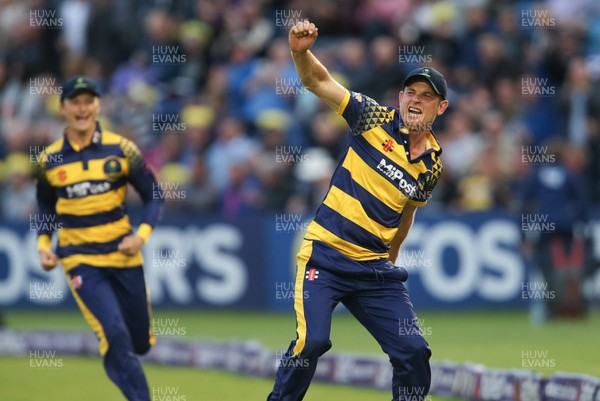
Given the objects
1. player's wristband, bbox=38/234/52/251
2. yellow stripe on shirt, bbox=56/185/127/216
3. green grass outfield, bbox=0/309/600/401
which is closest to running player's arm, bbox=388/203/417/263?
green grass outfield, bbox=0/309/600/401

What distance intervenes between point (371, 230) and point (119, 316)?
266cm

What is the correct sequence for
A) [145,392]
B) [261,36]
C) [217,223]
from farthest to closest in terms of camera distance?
[261,36] → [217,223] → [145,392]

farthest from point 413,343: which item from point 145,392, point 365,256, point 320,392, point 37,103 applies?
point 37,103

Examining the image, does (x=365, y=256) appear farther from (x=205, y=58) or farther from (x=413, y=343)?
(x=205, y=58)

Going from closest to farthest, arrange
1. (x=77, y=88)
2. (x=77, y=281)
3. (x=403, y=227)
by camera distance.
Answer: (x=403, y=227) < (x=77, y=281) < (x=77, y=88)

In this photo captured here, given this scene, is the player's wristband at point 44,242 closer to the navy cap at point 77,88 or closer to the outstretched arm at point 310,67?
the navy cap at point 77,88

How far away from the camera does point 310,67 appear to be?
8883 millimetres

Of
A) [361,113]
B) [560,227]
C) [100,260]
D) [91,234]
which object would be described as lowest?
[100,260]

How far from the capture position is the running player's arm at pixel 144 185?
1123 cm

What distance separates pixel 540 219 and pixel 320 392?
6.85 metres

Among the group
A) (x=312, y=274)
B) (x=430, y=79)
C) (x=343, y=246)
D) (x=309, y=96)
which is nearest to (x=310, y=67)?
(x=430, y=79)

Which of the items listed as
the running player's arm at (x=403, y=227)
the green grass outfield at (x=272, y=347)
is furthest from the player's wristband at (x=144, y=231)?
the running player's arm at (x=403, y=227)

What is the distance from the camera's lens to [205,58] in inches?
Answer: 930

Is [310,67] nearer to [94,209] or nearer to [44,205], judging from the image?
[94,209]
